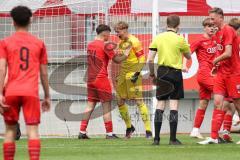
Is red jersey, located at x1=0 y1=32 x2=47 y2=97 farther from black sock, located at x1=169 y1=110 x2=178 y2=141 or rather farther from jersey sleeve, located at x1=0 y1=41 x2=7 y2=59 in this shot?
black sock, located at x1=169 y1=110 x2=178 y2=141

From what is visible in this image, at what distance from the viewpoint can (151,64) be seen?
1357 cm

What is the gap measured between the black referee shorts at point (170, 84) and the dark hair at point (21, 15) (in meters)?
4.81

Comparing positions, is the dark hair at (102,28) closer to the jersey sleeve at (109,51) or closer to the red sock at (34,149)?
the jersey sleeve at (109,51)

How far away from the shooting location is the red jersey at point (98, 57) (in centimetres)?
1597

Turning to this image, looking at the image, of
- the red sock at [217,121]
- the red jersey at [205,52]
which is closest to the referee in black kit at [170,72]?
the red sock at [217,121]

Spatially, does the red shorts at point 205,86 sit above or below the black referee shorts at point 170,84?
below

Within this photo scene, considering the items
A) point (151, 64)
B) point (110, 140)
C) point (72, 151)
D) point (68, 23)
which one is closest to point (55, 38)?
point (68, 23)

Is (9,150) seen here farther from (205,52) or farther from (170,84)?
(205,52)

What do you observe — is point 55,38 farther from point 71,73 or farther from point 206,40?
point 206,40

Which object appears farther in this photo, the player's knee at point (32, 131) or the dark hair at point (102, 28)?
the dark hair at point (102, 28)

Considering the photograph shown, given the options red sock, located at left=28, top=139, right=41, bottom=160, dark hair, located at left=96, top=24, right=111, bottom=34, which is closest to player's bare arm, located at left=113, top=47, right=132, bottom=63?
dark hair, located at left=96, top=24, right=111, bottom=34

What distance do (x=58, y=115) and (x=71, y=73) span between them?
44.1 inches

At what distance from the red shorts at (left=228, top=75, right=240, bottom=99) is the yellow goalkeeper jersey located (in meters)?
3.52

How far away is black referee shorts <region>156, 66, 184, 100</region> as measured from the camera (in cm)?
1341
